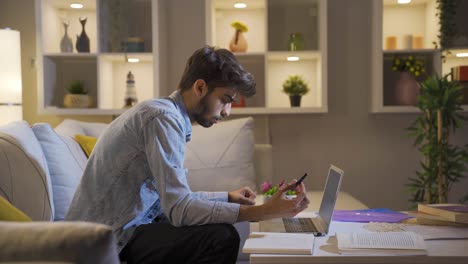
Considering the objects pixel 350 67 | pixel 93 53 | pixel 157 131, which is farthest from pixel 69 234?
pixel 350 67

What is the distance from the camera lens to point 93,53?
3.87 meters

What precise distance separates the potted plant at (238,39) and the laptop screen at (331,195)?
Answer: 1.98m

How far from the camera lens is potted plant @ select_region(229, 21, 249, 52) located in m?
3.86

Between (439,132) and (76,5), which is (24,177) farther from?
(439,132)

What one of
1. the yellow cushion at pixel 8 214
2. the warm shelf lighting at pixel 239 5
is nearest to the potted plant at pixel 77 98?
the warm shelf lighting at pixel 239 5

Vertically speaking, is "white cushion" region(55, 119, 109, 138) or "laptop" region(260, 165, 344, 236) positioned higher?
"white cushion" region(55, 119, 109, 138)

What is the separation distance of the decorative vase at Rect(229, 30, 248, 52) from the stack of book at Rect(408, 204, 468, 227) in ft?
6.89

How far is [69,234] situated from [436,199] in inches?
124

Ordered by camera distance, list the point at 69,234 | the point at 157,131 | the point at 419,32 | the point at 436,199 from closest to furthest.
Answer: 1. the point at 69,234
2. the point at 157,131
3. the point at 436,199
4. the point at 419,32

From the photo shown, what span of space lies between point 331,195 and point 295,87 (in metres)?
2.02

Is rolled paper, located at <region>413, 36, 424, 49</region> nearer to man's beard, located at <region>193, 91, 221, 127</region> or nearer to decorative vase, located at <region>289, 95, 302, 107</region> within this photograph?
decorative vase, located at <region>289, 95, 302, 107</region>

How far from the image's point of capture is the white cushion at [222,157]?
3.40 meters

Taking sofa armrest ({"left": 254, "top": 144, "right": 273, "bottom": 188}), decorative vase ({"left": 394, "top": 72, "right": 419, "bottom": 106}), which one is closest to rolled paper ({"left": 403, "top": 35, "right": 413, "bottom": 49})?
decorative vase ({"left": 394, "top": 72, "right": 419, "bottom": 106})

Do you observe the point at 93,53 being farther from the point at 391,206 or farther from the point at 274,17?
the point at 391,206
